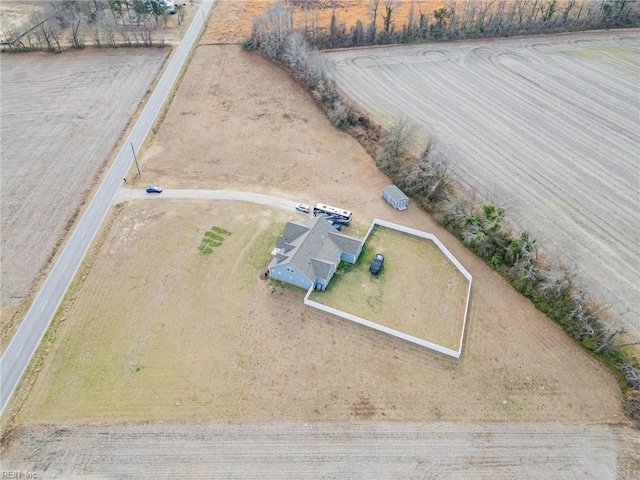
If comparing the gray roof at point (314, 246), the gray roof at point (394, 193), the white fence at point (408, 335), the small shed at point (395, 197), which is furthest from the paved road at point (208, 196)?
the white fence at point (408, 335)

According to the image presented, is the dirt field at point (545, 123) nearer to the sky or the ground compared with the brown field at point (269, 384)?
nearer to the sky

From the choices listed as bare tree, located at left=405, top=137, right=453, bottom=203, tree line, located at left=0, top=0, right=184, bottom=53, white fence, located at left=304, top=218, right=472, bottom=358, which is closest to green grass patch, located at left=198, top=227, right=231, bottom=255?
white fence, located at left=304, top=218, right=472, bottom=358

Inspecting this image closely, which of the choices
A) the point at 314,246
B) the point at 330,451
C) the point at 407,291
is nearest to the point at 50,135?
the point at 314,246

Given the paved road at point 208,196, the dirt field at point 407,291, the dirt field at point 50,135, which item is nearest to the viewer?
the dirt field at point 407,291

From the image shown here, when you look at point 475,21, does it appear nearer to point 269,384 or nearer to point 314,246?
point 314,246

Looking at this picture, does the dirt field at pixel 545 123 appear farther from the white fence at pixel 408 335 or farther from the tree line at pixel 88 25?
the tree line at pixel 88 25

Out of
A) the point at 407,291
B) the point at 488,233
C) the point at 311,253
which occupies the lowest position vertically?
the point at 407,291

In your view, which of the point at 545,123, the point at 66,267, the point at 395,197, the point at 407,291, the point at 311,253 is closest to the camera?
the point at 311,253
